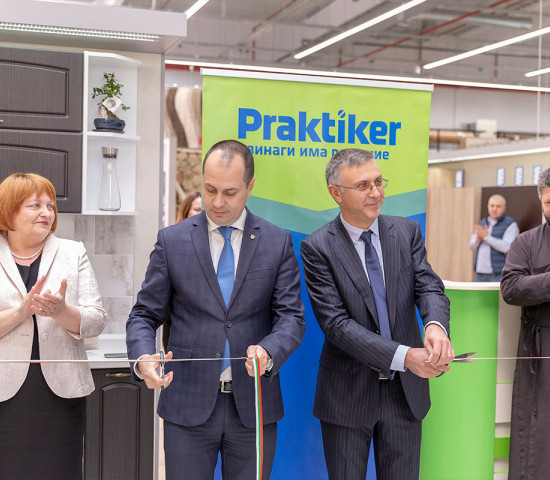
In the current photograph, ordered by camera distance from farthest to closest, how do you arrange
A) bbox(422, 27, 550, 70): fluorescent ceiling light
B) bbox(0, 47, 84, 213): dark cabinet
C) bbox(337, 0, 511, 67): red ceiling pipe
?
Result: bbox(337, 0, 511, 67): red ceiling pipe, bbox(422, 27, 550, 70): fluorescent ceiling light, bbox(0, 47, 84, 213): dark cabinet

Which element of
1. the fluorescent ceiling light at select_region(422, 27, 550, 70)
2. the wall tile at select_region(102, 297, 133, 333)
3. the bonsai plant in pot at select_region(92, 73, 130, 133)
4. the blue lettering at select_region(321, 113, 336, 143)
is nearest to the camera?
the blue lettering at select_region(321, 113, 336, 143)

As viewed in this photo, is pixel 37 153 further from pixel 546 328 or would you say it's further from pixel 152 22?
pixel 546 328

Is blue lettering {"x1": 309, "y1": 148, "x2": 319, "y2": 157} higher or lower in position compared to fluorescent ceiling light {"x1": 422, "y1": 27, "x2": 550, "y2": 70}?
lower

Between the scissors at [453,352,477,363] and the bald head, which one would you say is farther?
the bald head

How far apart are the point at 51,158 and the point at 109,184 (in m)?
0.30

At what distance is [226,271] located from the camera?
229 cm

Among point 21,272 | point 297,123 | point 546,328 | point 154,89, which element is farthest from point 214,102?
point 546,328

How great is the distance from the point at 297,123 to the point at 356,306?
1040mm

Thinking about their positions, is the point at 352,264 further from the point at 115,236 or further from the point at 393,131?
the point at 115,236

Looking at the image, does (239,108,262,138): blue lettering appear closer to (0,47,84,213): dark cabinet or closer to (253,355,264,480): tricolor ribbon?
(0,47,84,213): dark cabinet

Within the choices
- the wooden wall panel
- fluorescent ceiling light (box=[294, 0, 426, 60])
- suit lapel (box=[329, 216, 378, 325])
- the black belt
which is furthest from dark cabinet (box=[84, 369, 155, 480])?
the wooden wall panel

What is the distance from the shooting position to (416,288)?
251cm

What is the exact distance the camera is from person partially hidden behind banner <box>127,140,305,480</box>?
2223mm

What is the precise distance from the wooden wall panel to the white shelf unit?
6377 millimetres
